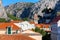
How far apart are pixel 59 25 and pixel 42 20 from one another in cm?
12120

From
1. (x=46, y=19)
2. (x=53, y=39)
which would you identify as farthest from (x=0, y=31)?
(x=46, y=19)

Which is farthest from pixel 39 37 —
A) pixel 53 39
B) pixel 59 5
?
pixel 59 5

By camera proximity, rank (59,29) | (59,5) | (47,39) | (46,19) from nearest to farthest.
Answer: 1. (59,29)
2. (47,39)
3. (59,5)
4. (46,19)

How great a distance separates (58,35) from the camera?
48000 mm

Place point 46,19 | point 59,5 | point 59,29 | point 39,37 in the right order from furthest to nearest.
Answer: point 46,19 → point 59,5 → point 59,29 → point 39,37

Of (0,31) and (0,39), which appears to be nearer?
(0,39)

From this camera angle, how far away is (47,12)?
565 ft

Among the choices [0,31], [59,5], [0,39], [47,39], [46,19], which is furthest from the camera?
[46,19]

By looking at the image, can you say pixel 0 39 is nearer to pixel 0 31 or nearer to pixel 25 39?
pixel 25 39

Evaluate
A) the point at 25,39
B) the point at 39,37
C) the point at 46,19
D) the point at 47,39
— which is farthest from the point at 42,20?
the point at 25,39

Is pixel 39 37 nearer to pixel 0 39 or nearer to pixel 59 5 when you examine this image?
pixel 0 39

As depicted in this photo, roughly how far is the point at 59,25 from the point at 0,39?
20.5 meters

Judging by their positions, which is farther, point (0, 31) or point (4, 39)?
point (0, 31)

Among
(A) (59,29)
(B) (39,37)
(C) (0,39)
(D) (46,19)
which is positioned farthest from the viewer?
(D) (46,19)
